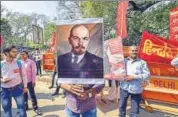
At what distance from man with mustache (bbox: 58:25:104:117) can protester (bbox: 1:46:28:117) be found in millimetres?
1588

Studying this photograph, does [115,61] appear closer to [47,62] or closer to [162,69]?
[162,69]

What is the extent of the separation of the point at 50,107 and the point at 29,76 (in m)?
1.22

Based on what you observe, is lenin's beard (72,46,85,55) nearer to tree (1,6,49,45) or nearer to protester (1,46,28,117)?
protester (1,46,28,117)

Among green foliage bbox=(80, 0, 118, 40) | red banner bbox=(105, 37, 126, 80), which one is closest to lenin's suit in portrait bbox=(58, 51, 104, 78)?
red banner bbox=(105, 37, 126, 80)

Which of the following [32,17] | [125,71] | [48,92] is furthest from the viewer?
[32,17]

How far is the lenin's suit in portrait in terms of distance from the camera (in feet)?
10.3

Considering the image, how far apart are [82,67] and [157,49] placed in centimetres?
367

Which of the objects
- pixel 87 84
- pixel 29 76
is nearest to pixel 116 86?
pixel 29 76

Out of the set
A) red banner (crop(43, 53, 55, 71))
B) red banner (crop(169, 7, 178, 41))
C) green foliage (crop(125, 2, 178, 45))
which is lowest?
red banner (crop(43, 53, 55, 71))

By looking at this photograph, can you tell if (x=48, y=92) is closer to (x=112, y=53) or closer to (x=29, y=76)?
(x=29, y=76)

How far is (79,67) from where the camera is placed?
318 centimetres

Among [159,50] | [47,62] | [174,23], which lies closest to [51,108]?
[159,50]

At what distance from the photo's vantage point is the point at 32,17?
624 inches

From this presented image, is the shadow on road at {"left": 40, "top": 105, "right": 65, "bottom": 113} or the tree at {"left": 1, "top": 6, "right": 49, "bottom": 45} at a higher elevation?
the tree at {"left": 1, "top": 6, "right": 49, "bottom": 45}
